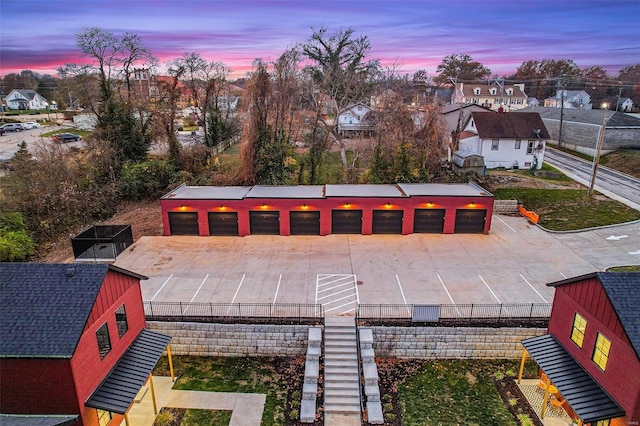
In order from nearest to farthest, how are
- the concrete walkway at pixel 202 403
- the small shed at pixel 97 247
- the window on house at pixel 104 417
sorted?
1. the window on house at pixel 104 417
2. the concrete walkway at pixel 202 403
3. the small shed at pixel 97 247

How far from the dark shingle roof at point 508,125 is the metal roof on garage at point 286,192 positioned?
2102 centimetres

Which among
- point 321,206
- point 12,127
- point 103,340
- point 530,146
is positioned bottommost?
point 103,340

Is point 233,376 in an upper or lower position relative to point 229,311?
lower

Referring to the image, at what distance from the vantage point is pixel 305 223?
86.9 feet

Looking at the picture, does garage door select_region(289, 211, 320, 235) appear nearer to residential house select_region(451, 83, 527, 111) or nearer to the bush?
the bush

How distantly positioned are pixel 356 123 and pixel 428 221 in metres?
35.6

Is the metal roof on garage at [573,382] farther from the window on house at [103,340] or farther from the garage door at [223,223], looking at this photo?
the garage door at [223,223]

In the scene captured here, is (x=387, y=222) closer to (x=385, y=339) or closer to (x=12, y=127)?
(x=385, y=339)

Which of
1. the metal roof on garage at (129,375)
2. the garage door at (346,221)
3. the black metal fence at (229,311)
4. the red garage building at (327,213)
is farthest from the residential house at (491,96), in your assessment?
the metal roof on garage at (129,375)

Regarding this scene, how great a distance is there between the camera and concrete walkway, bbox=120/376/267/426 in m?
13.3

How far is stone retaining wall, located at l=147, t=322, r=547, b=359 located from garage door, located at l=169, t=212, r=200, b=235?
1078cm

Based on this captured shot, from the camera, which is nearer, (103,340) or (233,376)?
(103,340)

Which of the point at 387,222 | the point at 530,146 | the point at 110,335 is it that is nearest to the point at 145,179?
→ the point at 387,222

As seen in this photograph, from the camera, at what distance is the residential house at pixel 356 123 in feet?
170
